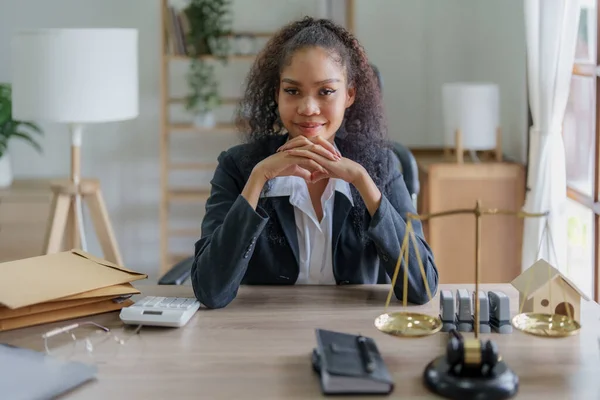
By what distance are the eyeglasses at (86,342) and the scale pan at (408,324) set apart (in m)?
0.44

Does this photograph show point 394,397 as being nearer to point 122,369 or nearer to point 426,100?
point 122,369

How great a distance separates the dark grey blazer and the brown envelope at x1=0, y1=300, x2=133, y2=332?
18 centimetres

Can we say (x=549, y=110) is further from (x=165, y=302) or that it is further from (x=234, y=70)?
(x=165, y=302)

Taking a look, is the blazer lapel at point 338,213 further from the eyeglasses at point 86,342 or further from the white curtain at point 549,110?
the white curtain at point 549,110

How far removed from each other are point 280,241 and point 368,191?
284 millimetres

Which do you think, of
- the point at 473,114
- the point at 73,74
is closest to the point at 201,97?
→ the point at 73,74

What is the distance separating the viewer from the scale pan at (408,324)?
155cm

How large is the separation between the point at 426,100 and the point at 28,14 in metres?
2.03

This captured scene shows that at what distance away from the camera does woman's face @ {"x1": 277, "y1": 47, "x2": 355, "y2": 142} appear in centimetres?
201

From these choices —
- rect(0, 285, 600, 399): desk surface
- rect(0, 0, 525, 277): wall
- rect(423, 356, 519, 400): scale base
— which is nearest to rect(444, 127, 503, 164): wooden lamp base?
rect(0, 0, 525, 277): wall

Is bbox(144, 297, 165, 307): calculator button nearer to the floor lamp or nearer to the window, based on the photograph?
the floor lamp

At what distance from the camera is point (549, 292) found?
65.9 inches

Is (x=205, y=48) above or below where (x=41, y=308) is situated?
above

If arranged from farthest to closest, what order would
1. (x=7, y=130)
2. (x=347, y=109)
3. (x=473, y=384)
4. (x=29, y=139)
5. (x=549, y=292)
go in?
(x=29, y=139) → (x=7, y=130) → (x=347, y=109) → (x=549, y=292) → (x=473, y=384)
